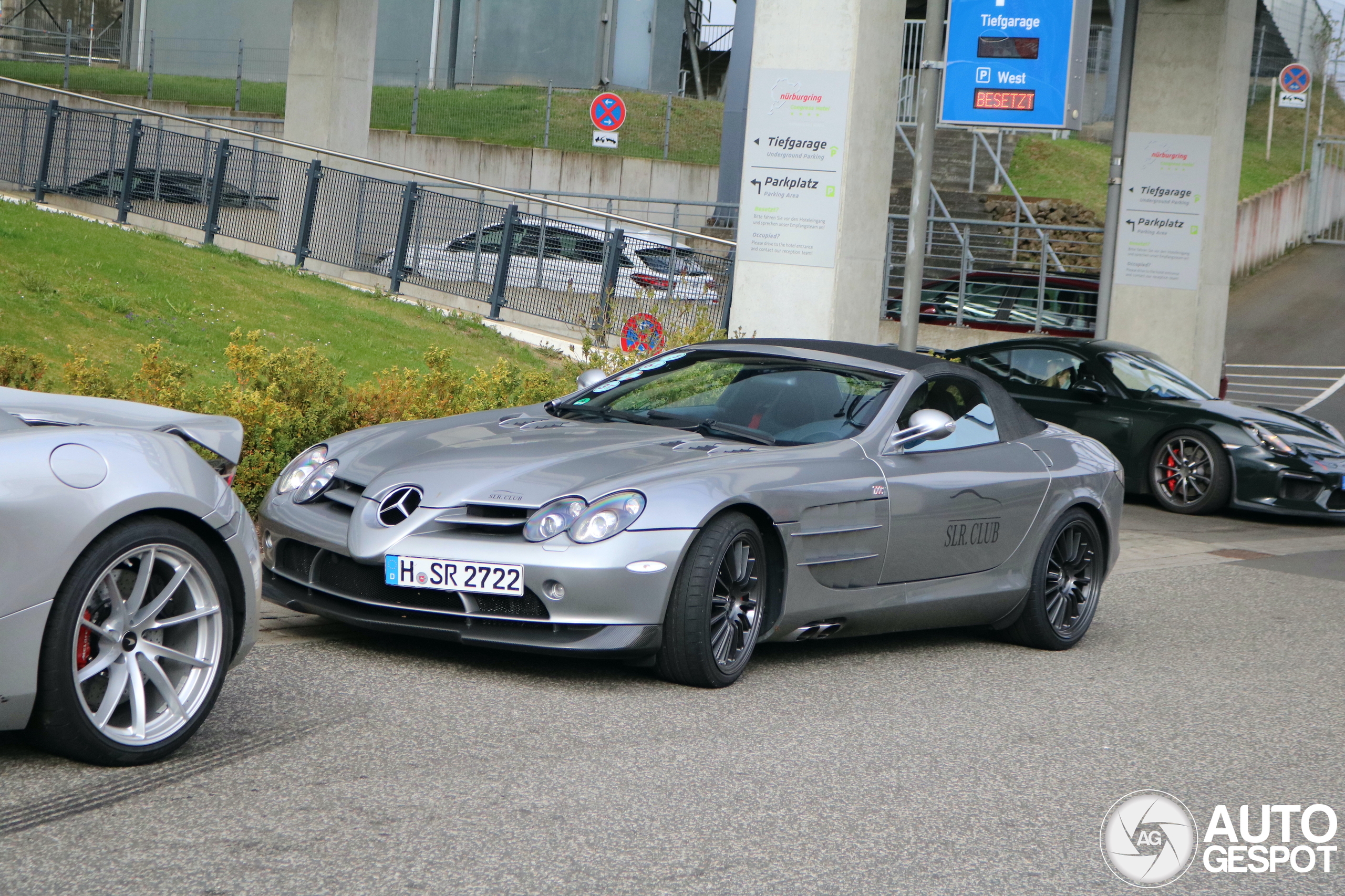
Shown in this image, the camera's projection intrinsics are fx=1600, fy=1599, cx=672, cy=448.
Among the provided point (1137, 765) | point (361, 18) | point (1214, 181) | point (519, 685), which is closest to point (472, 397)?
point (519, 685)

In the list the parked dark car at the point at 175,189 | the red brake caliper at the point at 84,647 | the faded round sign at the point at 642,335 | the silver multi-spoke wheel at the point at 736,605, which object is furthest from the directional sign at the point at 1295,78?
the red brake caliper at the point at 84,647

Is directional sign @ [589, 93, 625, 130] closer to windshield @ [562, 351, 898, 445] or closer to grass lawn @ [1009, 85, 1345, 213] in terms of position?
grass lawn @ [1009, 85, 1345, 213]

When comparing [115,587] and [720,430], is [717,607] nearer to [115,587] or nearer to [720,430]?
[720,430]

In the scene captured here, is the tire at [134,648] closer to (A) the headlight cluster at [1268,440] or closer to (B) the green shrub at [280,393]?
(B) the green shrub at [280,393]

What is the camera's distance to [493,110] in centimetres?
3944

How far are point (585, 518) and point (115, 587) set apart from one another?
5.86ft

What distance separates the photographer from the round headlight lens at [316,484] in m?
6.12

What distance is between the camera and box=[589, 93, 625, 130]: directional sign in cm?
2702

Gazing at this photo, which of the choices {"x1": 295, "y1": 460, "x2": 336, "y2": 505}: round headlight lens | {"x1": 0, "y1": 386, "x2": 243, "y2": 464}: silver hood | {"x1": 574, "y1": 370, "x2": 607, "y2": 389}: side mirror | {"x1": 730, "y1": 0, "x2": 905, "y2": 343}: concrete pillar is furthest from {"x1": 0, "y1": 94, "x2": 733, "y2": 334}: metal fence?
{"x1": 0, "y1": 386, "x2": 243, "y2": 464}: silver hood

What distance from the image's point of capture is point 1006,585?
23.9 feet

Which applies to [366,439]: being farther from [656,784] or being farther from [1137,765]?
[1137,765]

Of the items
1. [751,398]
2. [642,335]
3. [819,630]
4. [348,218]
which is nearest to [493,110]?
[348,218]

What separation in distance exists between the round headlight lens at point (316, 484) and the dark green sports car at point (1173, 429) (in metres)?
8.63

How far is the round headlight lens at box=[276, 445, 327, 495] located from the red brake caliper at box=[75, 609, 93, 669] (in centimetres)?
190
